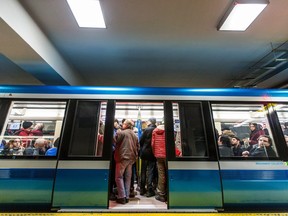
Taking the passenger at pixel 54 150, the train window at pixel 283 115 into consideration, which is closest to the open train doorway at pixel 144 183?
the passenger at pixel 54 150

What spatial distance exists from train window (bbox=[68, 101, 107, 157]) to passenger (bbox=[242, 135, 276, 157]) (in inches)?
97.5

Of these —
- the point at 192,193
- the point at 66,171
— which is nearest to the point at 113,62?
the point at 66,171

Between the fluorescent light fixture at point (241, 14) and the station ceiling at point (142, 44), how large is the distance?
0.40ft

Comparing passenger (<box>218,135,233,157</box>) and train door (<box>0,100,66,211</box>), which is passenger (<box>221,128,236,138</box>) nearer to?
passenger (<box>218,135,233,157</box>)

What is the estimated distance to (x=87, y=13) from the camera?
2.84 metres

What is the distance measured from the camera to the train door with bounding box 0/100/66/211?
2.67m

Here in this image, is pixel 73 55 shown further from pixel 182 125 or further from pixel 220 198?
pixel 220 198

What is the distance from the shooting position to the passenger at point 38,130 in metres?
3.01

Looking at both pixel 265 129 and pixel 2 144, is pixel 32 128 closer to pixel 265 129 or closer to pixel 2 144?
pixel 2 144

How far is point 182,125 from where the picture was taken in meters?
3.07

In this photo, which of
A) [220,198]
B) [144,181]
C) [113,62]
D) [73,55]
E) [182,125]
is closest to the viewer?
[220,198]

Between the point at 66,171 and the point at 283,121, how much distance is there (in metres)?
3.77

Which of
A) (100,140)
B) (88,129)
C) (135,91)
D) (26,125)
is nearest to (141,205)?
(100,140)

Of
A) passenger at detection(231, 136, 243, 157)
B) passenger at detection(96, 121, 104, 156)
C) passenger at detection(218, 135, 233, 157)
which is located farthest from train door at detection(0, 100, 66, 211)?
passenger at detection(231, 136, 243, 157)
